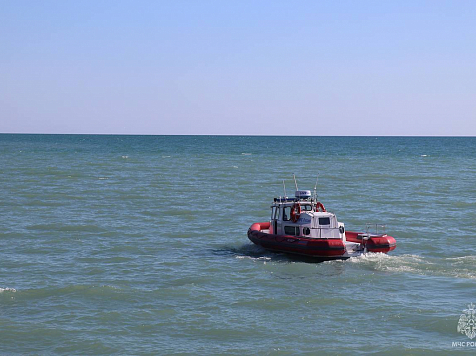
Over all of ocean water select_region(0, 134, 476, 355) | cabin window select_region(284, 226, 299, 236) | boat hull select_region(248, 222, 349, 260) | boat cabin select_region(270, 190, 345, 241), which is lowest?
ocean water select_region(0, 134, 476, 355)

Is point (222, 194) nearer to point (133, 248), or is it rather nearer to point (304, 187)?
point (304, 187)

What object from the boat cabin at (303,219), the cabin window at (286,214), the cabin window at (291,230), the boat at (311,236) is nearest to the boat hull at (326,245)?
the boat at (311,236)

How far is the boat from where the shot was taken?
25.2 metres

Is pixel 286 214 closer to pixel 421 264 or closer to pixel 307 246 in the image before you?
pixel 307 246

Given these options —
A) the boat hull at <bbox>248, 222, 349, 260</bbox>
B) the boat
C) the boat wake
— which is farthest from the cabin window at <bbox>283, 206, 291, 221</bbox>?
the boat wake

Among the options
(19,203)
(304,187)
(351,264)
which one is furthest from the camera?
(304,187)

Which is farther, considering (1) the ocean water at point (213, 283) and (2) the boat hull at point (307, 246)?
(2) the boat hull at point (307, 246)

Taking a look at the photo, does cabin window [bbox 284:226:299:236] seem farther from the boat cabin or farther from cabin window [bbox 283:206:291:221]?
cabin window [bbox 283:206:291:221]

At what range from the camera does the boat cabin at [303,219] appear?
26.1 metres

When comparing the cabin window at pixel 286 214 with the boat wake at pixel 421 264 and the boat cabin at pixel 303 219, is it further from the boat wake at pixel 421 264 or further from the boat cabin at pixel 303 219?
the boat wake at pixel 421 264

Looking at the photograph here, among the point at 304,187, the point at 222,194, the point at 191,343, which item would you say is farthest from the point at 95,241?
the point at 304,187

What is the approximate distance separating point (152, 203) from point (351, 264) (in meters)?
20.6

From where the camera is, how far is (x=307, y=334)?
55.5ft

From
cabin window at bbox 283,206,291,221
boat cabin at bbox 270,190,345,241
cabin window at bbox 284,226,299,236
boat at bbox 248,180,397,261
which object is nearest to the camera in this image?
boat at bbox 248,180,397,261
